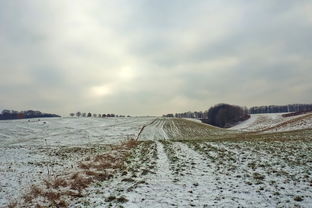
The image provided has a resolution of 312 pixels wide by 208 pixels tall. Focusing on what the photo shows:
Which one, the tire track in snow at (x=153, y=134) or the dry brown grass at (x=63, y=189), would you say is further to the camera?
the tire track in snow at (x=153, y=134)

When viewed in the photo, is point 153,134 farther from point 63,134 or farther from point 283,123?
point 283,123

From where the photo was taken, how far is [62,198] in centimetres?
945

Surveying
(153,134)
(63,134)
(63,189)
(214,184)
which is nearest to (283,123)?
(153,134)

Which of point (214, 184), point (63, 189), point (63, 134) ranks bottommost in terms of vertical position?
point (63, 134)

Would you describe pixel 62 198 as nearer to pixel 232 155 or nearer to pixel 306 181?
pixel 306 181

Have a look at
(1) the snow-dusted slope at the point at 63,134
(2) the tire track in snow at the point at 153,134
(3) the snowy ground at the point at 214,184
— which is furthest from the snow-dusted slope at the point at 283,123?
(3) the snowy ground at the point at 214,184

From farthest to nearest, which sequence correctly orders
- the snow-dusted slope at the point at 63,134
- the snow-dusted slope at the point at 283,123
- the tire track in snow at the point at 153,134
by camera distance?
the snow-dusted slope at the point at 283,123, the tire track in snow at the point at 153,134, the snow-dusted slope at the point at 63,134

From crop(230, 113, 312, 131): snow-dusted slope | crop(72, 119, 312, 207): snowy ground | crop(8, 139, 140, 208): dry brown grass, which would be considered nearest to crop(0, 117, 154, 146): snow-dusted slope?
crop(8, 139, 140, 208): dry brown grass

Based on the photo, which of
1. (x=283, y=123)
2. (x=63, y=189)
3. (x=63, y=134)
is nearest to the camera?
(x=63, y=189)

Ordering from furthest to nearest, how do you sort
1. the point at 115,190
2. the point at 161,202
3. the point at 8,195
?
1. the point at 8,195
2. the point at 115,190
3. the point at 161,202

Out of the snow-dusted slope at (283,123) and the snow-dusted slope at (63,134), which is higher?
the snow-dusted slope at (283,123)

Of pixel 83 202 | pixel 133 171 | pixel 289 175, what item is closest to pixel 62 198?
pixel 83 202

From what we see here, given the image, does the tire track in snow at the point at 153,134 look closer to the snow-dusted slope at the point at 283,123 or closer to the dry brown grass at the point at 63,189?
the snow-dusted slope at the point at 283,123

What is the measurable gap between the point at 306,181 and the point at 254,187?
251cm
